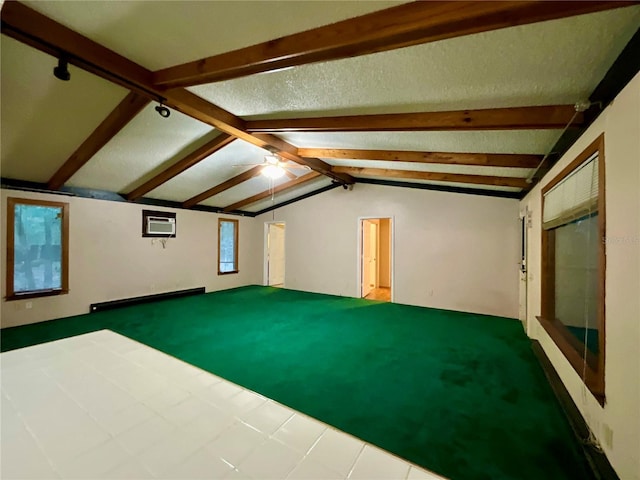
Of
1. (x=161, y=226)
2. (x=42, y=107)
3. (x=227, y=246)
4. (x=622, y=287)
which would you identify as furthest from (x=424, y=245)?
(x=42, y=107)

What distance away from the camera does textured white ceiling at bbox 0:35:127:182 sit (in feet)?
6.79

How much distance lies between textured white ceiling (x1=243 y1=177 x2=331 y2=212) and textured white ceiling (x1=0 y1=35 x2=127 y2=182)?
394 cm

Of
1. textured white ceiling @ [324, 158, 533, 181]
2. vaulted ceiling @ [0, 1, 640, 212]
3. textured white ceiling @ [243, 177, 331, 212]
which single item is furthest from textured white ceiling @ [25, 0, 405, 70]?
textured white ceiling @ [243, 177, 331, 212]

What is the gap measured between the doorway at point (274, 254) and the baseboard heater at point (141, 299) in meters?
1.91

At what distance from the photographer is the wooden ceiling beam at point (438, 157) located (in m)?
3.01

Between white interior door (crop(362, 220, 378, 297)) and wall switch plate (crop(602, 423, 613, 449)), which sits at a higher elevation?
white interior door (crop(362, 220, 378, 297))

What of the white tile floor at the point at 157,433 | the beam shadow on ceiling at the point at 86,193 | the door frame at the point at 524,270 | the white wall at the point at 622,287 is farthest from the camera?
the beam shadow on ceiling at the point at 86,193

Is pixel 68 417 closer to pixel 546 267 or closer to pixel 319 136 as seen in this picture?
pixel 319 136

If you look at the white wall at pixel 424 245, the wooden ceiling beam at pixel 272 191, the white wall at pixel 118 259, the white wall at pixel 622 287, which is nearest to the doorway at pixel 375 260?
the white wall at pixel 424 245

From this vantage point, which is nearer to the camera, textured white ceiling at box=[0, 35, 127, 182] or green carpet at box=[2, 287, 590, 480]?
green carpet at box=[2, 287, 590, 480]

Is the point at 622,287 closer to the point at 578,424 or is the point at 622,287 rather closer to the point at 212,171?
the point at 578,424

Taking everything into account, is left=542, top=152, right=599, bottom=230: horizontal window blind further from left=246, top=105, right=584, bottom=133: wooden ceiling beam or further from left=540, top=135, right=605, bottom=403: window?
left=246, top=105, right=584, bottom=133: wooden ceiling beam

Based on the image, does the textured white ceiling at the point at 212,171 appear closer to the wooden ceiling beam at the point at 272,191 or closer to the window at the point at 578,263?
the wooden ceiling beam at the point at 272,191

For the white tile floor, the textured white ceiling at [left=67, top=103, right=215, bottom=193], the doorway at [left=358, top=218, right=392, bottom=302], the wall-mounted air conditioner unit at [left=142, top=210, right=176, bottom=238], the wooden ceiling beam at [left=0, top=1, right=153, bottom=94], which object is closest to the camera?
the white tile floor
